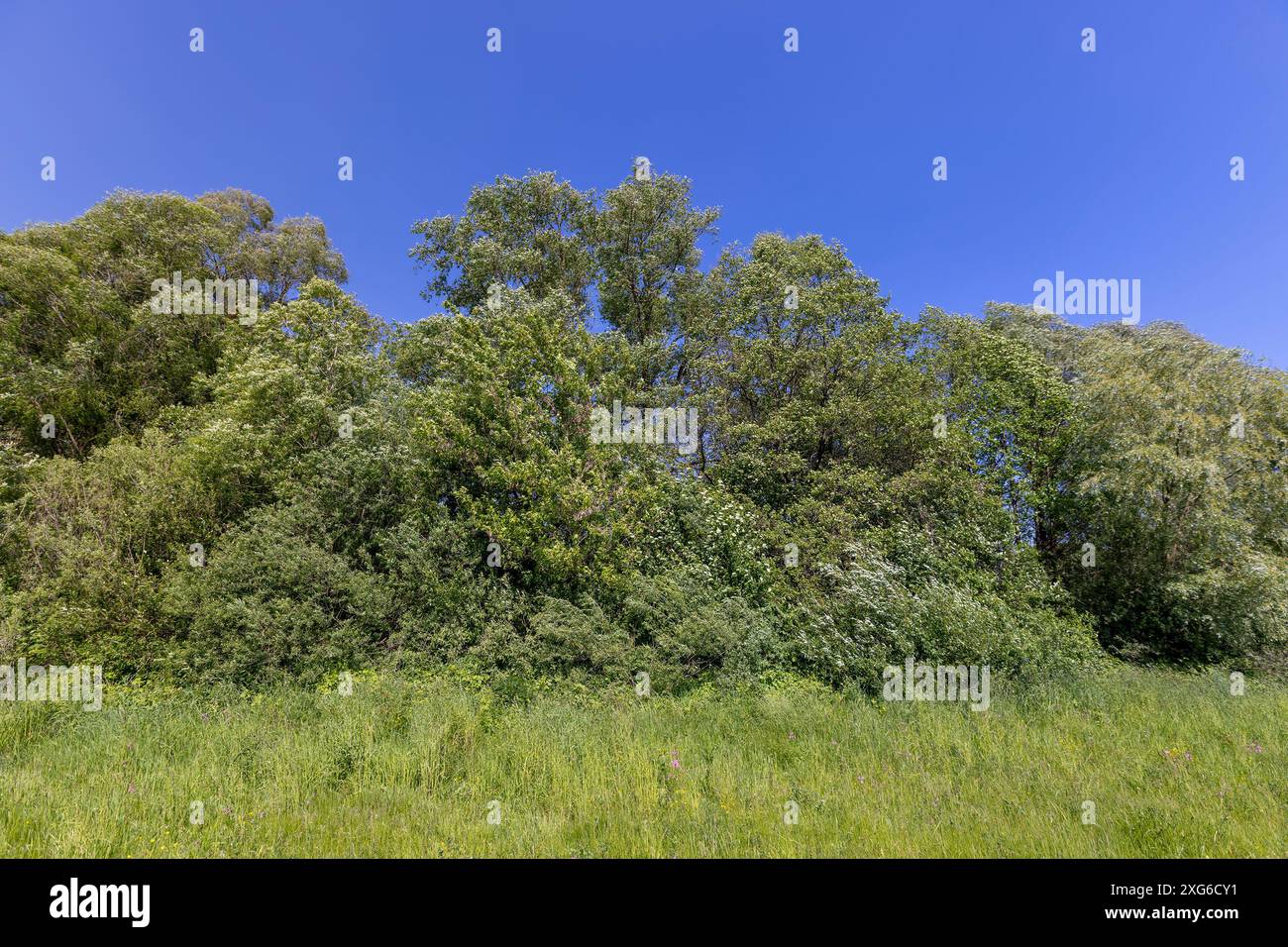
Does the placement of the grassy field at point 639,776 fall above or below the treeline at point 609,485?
below

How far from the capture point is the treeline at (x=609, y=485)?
8.36m

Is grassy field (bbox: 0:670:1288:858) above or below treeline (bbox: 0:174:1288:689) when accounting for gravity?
below

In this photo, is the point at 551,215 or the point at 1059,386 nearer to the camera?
the point at 1059,386

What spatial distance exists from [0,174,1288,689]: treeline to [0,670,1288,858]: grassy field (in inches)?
64.5

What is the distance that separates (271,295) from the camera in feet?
69.9

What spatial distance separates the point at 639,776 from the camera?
484 centimetres

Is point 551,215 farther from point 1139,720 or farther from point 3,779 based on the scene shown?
point 1139,720

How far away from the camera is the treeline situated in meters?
8.36

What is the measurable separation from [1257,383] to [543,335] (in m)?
18.3

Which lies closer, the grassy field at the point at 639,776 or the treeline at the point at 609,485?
the grassy field at the point at 639,776

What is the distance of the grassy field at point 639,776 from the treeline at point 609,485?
5.37 feet

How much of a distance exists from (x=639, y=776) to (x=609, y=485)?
5.79 meters

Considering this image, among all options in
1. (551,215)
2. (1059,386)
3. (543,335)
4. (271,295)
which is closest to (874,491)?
(1059,386)

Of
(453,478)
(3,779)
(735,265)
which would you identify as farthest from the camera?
(735,265)
